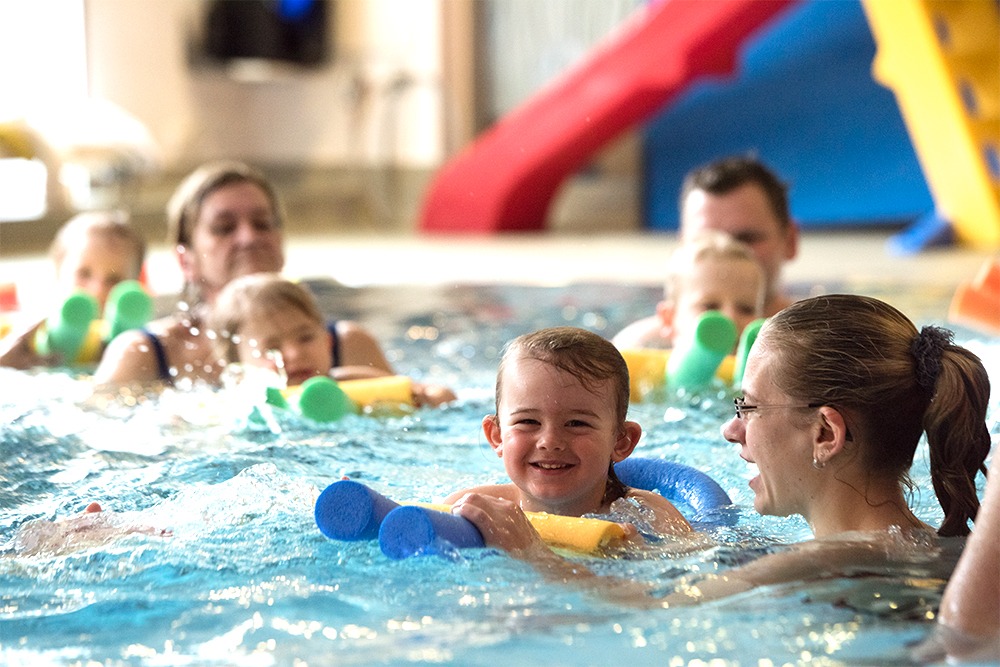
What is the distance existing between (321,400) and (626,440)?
3.22 ft

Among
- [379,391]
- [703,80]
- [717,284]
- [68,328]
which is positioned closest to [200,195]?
[68,328]

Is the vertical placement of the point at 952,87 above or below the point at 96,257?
above

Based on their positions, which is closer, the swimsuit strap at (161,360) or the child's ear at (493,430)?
the child's ear at (493,430)

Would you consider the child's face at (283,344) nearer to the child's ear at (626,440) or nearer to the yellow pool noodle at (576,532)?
the child's ear at (626,440)

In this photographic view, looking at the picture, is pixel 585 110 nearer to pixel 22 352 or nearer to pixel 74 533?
pixel 22 352

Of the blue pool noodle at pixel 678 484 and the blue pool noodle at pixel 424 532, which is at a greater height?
the blue pool noodle at pixel 424 532

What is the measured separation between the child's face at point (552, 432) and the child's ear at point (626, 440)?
0.06m

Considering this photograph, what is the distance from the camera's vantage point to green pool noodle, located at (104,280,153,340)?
3.89 metres

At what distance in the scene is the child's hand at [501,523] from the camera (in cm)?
182

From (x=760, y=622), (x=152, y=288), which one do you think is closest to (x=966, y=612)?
(x=760, y=622)

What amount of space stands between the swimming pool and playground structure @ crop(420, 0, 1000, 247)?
461cm

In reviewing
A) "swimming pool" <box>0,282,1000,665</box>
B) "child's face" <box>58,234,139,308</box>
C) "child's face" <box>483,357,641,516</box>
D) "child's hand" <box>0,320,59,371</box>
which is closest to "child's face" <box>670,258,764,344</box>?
"swimming pool" <box>0,282,1000,665</box>

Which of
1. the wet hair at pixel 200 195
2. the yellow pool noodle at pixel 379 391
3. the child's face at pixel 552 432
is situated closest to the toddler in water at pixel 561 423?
the child's face at pixel 552 432

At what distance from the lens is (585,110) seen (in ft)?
28.7
